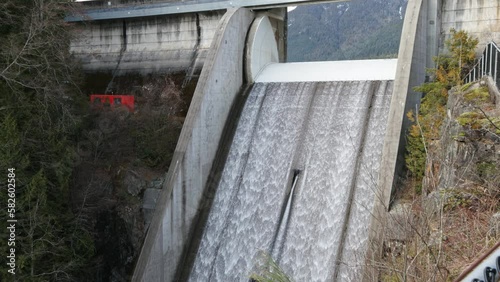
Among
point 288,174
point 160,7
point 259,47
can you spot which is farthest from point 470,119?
point 160,7

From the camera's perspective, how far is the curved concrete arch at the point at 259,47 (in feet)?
53.9

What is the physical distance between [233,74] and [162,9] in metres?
4.01

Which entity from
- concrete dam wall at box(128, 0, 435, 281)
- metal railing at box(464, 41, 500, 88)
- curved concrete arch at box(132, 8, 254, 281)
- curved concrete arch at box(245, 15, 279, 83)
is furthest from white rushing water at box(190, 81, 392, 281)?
metal railing at box(464, 41, 500, 88)

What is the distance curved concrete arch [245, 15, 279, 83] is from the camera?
53.9 ft

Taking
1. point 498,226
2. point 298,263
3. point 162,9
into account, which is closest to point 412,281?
point 498,226

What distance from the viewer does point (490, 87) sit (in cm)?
1084

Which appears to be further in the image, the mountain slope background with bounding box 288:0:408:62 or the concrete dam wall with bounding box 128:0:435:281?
the mountain slope background with bounding box 288:0:408:62

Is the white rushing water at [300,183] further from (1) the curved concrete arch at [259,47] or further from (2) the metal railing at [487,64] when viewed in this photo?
(2) the metal railing at [487,64]

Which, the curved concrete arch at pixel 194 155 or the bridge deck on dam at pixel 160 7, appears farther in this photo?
the bridge deck on dam at pixel 160 7

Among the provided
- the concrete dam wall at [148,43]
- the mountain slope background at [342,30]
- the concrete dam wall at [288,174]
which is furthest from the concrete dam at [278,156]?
the mountain slope background at [342,30]

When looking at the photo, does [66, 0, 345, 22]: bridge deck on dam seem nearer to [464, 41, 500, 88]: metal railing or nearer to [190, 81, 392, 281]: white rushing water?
[190, 81, 392, 281]: white rushing water

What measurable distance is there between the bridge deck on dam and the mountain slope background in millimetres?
55211

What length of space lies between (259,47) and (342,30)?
83.8m

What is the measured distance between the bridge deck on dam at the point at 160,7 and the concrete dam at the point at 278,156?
0.24 feet
